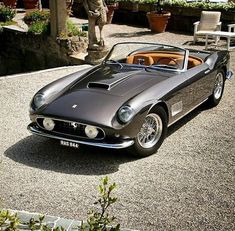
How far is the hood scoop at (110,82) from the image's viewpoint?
5.71 meters

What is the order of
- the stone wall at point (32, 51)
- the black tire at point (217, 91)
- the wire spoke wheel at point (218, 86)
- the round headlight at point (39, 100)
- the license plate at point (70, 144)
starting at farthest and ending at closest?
the stone wall at point (32, 51)
the wire spoke wheel at point (218, 86)
the black tire at point (217, 91)
the round headlight at point (39, 100)
the license plate at point (70, 144)

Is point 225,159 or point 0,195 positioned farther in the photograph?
point 225,159

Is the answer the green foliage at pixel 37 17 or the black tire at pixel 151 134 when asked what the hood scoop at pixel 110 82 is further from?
the green foliage at pixel 37 17

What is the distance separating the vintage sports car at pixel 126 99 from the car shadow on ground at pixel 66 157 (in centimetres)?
28

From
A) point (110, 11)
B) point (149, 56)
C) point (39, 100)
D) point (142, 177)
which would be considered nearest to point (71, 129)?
point (39, 100)

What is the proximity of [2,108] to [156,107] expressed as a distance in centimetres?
328

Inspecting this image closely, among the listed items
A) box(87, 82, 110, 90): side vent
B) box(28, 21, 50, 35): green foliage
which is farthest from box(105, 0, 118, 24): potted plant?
box(87, 82, 110, 90): side vent

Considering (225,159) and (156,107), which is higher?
(156,107)

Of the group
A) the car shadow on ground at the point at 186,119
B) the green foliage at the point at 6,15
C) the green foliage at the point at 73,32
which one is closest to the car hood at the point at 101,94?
the car shadow on ground at the point at 186,119

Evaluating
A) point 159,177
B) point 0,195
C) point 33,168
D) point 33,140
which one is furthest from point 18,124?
point 159,177

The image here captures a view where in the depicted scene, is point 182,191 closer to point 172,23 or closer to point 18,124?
point 18,124

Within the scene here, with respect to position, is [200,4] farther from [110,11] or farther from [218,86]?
[218,86]

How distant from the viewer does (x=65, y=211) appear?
13.9 ft

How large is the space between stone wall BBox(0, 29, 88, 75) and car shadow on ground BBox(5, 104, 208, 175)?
18.9 ft
